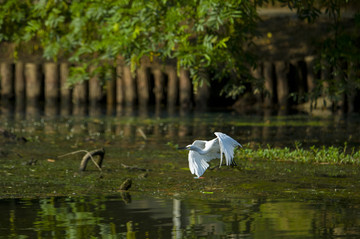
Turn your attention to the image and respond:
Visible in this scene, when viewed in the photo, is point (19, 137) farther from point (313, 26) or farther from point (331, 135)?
point (313, 26)

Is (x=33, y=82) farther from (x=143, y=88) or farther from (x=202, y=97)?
(x=202, y=97)

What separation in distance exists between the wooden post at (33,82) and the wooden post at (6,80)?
0.89 m

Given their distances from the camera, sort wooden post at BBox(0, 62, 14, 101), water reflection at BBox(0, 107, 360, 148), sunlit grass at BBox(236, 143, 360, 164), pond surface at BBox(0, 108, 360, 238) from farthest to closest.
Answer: wooden post at BBox(0, 62, 14, 101) → water reflection at BBox(0, 107, 360, 148) → sunlit grass at BBox(236, 143, 360, 164) → pond surface at BBox(0, 108, 360, 238)

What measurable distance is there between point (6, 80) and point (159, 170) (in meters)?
21.7

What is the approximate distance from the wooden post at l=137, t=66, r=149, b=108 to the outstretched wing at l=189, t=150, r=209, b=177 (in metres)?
21.7

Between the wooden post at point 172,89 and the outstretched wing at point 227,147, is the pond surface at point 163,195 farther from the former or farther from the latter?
the wooden post at point 172,89

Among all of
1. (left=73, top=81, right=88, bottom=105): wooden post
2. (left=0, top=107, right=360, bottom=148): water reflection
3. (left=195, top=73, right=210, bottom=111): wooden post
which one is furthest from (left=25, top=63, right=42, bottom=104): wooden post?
(left=195, top=73, right=210, bottom=111): wooden post

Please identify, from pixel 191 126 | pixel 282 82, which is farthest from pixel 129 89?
pixel 191 126

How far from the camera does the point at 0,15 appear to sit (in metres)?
23.1

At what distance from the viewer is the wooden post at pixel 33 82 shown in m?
33.8

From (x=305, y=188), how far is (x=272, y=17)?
2583 centimetres

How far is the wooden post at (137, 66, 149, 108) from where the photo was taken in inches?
1319

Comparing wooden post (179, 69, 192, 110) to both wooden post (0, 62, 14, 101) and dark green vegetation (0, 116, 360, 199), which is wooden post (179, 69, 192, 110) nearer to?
wooden post (0, 62, 14, 101)

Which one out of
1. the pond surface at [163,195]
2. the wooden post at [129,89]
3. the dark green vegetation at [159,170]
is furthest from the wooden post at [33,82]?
the pond surface at [163,195]
